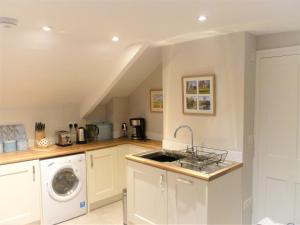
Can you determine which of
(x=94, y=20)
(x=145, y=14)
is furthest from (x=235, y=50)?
(x=94, y=20)

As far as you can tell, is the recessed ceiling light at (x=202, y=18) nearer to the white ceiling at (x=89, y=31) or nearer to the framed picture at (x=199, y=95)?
the white ceiling at (x=89, y=31)

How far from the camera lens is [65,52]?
9.17 ft

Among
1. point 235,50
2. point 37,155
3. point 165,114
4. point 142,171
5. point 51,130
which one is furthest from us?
point 51,130

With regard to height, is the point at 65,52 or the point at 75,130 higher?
the point at 65,52

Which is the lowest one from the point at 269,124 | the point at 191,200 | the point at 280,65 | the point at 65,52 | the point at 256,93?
the point at 191,200

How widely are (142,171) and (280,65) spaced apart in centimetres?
183

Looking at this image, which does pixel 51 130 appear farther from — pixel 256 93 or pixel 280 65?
pixel 280 65

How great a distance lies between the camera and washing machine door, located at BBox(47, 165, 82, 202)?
3174 mm

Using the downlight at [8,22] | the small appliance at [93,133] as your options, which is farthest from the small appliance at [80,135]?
the downlight at [8,22]

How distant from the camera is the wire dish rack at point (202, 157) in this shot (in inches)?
102

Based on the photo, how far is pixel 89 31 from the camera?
2.40 m

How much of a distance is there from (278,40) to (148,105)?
213 cm

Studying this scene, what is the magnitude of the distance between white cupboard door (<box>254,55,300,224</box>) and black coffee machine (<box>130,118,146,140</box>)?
6.00 feet

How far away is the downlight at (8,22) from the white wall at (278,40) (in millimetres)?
2349
